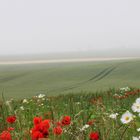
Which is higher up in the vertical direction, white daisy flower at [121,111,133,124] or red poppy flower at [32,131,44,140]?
white daisy flower at [121,111,133,124]

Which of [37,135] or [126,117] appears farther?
[126,117]

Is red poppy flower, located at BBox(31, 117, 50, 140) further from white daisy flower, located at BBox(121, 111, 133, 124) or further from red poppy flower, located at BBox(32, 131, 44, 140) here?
white daisy flower, located at BBox(121, 111, 133, 124)

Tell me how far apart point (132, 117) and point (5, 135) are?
3.80 feet

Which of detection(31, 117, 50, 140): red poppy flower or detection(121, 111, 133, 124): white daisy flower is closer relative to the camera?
detection(31, 117, 50, 140): red poppy flower

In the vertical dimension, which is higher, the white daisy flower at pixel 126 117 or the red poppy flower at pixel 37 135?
the white daisy flower at pixel 126 117

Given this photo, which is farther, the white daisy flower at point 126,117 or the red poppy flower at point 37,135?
the white daisy flower at point 126,117

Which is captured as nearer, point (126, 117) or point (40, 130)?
point (40, 130)

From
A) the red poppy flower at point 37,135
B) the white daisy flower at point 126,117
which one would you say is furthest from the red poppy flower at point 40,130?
the white daisy flower at point 126,117

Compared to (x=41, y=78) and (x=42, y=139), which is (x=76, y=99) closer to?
(x=42, y=139)

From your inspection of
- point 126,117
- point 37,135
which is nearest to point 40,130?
point 37,135

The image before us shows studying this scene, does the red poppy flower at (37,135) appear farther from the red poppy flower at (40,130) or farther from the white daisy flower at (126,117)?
the white daisy flower at (126,117)

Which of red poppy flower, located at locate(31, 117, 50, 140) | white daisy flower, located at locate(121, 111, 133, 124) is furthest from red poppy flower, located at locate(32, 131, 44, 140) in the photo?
white daisy flower, located at locate(121, 111, 133, 124)

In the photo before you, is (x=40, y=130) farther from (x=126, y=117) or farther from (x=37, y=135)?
(x=126, y=117)

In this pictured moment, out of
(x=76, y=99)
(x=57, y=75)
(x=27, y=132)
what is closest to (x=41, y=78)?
(x=57, y=75)
